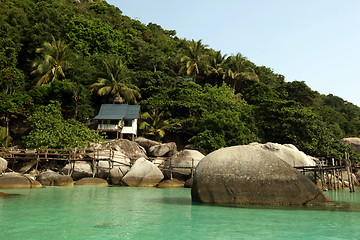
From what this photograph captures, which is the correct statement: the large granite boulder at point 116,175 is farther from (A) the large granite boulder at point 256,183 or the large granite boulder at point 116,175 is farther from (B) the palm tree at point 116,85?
(B) the palm tree at point 116,85

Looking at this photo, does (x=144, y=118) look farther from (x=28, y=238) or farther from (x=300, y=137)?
(x=28, y=238)

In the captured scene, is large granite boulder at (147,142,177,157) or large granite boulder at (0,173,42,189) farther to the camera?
large granite boulder at (147,142,177,157)

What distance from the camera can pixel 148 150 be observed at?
3014 centimetres

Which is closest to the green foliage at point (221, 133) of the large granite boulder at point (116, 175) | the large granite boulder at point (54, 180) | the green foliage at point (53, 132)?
the large granite boulder at point (116, 175)

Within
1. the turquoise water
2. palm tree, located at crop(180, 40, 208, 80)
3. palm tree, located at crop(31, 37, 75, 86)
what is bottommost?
the turquoise water

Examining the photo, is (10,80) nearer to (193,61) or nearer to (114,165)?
(114,165)

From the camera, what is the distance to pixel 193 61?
42188 millimetres

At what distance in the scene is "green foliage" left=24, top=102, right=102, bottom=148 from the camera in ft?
79.0

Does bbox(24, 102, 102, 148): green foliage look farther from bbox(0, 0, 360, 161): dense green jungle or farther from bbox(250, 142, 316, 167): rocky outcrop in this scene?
bbox(250, 142, 316, 167): rocky outcrop

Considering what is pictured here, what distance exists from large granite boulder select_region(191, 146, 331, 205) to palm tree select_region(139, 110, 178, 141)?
73.8 feet

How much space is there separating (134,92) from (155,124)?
4.50m

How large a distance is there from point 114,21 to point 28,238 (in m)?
49.2

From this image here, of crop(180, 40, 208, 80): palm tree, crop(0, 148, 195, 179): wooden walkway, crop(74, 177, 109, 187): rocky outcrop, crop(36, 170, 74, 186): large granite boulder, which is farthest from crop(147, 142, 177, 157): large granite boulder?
crop(180, 40, 208, 80): palm tree

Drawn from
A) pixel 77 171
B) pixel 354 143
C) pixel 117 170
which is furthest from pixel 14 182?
pixel 354 143
